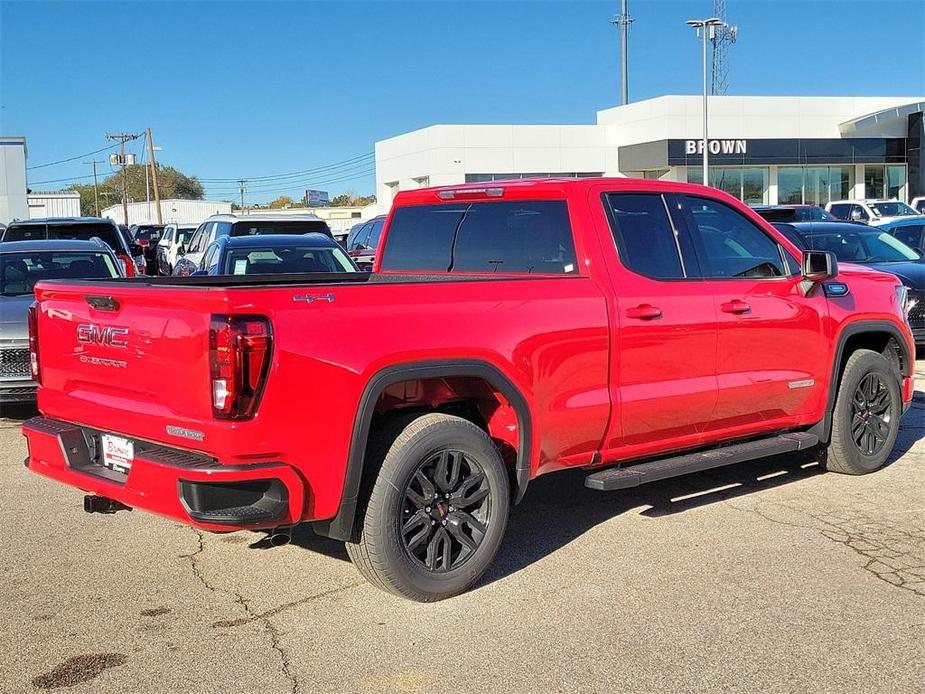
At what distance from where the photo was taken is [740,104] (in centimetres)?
4362

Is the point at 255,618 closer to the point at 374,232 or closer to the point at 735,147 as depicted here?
the point at 374,232

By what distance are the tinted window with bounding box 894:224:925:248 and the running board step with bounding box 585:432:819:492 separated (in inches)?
412

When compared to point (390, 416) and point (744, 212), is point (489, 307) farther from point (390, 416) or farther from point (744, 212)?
point (744, 212)

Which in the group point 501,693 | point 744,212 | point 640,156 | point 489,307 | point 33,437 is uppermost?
point 640,156

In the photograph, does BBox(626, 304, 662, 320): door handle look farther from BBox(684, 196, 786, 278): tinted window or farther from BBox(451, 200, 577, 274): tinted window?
BBox(684, 196, 786, 278): tinted window

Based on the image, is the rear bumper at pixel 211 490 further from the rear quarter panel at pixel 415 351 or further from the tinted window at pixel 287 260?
the tinted window at pixel 287 260

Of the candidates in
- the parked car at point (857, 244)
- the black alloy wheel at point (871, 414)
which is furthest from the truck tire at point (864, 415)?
the parked car at point (857, 244)

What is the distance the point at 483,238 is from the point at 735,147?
39851 mm

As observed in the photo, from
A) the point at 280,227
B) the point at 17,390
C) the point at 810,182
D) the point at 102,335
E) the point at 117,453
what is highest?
the point at 810,182

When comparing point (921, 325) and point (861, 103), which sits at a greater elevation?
point (861, 103)

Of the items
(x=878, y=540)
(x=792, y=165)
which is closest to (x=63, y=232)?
(x=878, y=540)

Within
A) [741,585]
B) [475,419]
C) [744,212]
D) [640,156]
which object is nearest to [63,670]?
[475,419]

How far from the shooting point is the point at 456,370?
4762mm

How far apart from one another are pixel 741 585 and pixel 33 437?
11.6ft
